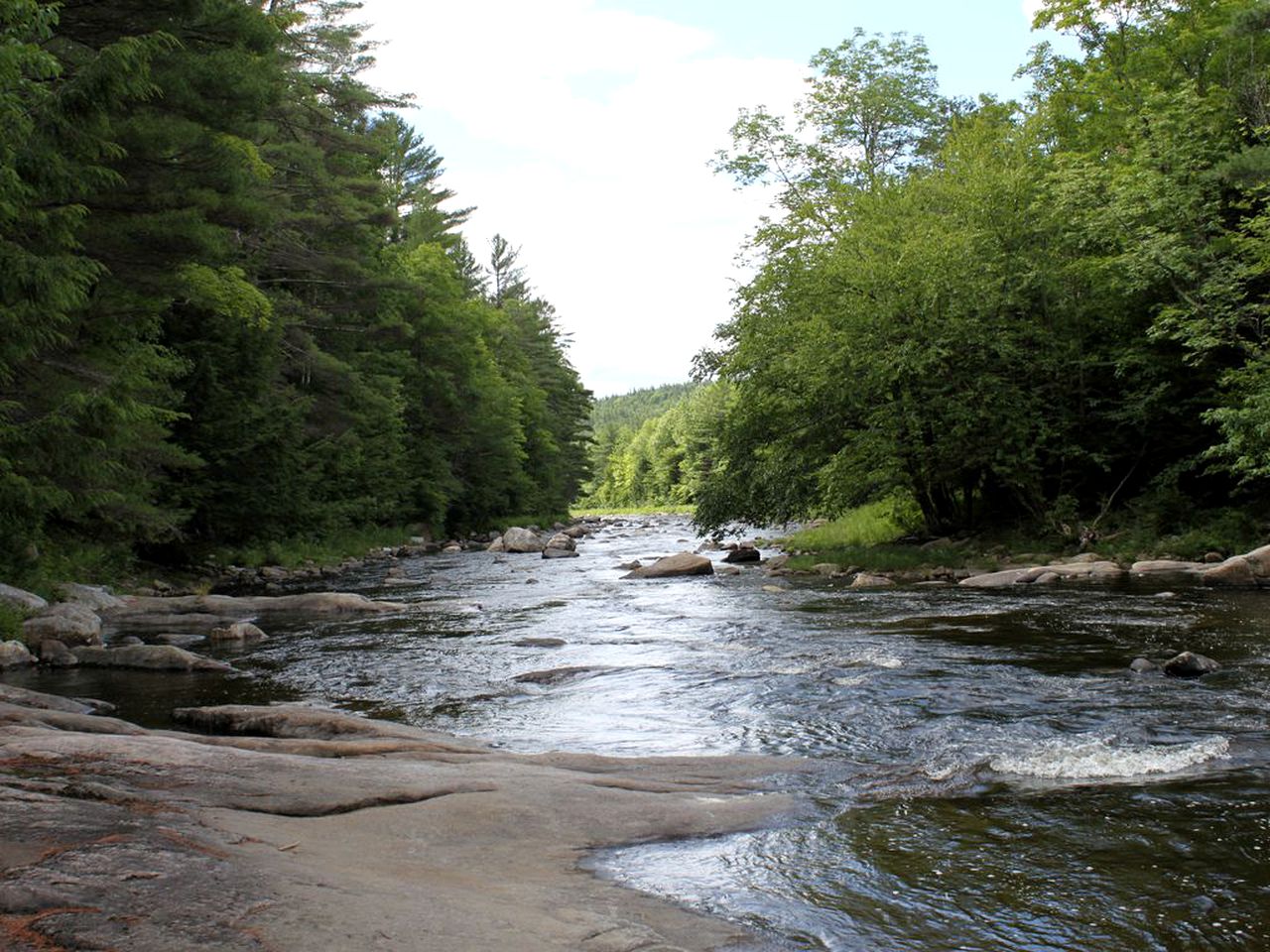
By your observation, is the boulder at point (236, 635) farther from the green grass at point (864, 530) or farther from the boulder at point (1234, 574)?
the green grass at point (864, 530)

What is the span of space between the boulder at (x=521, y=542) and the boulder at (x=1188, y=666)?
28.2m

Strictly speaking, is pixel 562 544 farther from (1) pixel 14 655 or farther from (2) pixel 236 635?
(1) pixel 14 655

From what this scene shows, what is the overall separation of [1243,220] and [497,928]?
20152 mm

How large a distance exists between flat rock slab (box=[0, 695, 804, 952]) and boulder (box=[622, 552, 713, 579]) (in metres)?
15.5

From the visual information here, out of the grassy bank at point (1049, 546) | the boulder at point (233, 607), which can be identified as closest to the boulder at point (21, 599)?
the boulder at point (233, 607)

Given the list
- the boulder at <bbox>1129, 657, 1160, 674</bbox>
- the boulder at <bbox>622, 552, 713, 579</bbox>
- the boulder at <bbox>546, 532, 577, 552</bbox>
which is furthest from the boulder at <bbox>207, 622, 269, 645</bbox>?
the boulder at <bbox>546, 532, 577, 552</bbox>

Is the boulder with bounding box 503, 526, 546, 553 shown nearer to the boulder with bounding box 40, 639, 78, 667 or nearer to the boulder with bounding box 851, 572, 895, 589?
the boulder with bounding box 851, 572, 895, 589

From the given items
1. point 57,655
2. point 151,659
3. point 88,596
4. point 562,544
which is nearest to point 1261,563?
point 151,659

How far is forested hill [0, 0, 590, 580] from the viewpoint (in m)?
11.9

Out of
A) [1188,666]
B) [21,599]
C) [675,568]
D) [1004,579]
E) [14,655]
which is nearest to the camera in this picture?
[1188,666]

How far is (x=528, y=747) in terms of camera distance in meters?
7.40

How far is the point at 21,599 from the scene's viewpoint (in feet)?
40.9

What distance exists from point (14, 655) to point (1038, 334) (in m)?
19.5

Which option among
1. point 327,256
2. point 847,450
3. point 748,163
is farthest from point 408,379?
point 847,450
